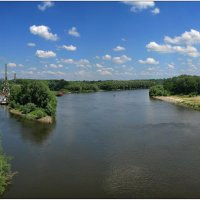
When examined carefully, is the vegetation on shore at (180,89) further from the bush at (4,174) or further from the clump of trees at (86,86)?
the bush at (4,174)

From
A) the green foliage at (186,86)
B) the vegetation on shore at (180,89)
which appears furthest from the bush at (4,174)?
the green foliage at (186,86)

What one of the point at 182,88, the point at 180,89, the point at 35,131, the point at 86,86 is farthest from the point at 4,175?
the point at 86,86

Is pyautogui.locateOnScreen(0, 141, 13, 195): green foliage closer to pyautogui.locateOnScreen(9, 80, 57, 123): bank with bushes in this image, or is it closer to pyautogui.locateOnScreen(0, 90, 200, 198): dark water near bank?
pyautogui.locateOnScreen(0, 90, 200, 198): dark water near bank

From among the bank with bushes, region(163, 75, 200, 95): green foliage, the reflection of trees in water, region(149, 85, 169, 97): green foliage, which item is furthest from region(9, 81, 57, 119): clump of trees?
region(163, 75, 200, 95): green foliage

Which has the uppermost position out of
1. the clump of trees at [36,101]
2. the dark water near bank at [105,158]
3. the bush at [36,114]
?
the clump of trees at [36,101]

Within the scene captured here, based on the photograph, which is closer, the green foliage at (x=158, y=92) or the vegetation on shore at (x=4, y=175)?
the vegetation on shore at (x=4, y=175)

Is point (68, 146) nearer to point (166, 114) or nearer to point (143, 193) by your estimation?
point (143, 193)

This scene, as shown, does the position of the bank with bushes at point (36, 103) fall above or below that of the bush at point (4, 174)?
above
